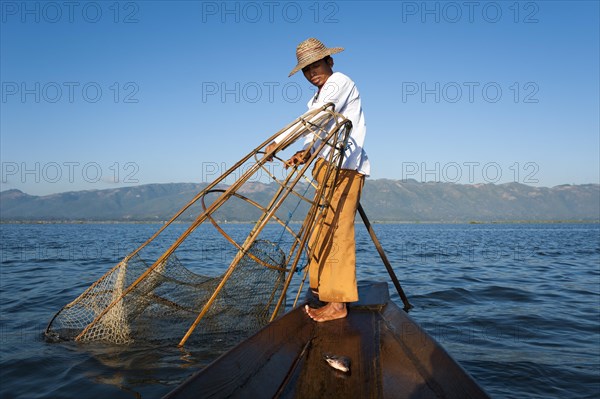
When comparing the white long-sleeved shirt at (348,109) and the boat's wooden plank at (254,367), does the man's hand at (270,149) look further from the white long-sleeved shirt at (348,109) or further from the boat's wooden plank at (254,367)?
the boat's wooden plank at (254,367)

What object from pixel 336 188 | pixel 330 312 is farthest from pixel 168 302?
pixel 336 188

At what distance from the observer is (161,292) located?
5.30m

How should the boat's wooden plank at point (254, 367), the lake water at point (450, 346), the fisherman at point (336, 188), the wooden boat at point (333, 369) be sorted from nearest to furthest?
the boat's wooden plank at point (254, 367) → the wooden boat at point (333, 369) → the lake water at point (450, 346) → the fisherman at point (336, 188)

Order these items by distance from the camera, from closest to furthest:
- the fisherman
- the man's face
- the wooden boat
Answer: the wooden boat → the fisherman → the man's face

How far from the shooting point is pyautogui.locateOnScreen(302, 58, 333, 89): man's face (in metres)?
4.09

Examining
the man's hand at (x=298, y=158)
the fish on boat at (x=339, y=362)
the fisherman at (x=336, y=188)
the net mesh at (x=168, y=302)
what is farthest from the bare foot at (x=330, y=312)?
the man's hand at (x=298, y=158)

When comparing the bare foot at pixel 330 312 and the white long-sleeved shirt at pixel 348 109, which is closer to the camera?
the white long-sleeved shirt at pixel 348 109

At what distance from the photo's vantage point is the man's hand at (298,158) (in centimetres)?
415

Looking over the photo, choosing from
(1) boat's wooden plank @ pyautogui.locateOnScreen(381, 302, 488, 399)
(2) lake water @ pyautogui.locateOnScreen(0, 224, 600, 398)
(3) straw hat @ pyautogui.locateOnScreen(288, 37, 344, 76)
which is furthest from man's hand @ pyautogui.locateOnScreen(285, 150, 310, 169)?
(2) lake water @ pyautogui.locateOnScreen(0, 224, 600, 398)

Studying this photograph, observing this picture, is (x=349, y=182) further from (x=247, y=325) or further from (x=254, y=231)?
(x=247, y=325)

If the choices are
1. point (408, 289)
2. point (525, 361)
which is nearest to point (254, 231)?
point (525, 361)

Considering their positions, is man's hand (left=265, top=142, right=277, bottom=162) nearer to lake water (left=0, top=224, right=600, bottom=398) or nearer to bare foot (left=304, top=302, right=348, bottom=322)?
bare foot (left=304, top=302, right=348, bottom=322)

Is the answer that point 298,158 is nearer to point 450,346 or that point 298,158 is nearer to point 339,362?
point 339,362

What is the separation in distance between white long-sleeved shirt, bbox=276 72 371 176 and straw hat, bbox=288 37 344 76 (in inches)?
10.6
